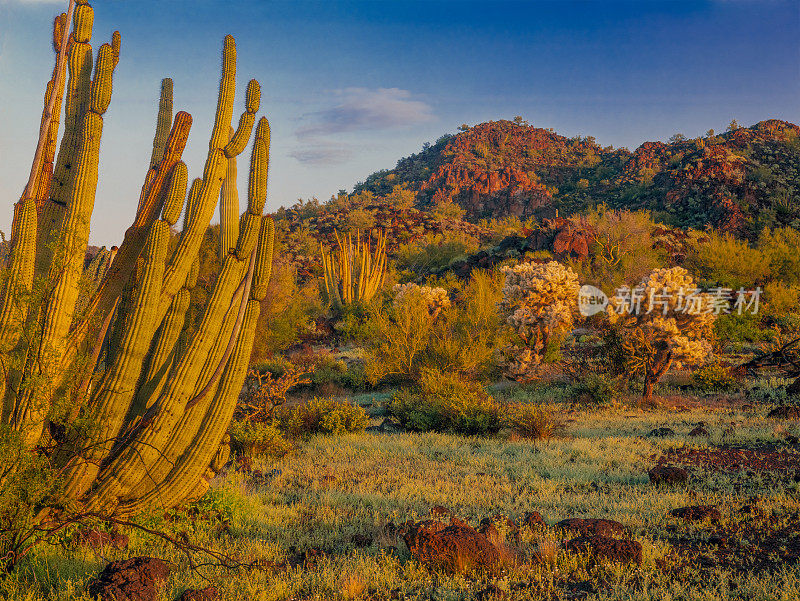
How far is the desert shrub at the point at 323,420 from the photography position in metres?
9.79

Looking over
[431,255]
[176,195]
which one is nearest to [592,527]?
[176,195]

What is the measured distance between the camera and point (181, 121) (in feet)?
15.9

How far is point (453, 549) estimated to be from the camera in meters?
4.29

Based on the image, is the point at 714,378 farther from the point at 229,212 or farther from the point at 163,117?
the point at 163,117

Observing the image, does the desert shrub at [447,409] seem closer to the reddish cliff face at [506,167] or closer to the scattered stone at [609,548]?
the scattered stone at [609,548]

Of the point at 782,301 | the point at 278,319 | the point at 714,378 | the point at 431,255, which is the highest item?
the point at 431,255

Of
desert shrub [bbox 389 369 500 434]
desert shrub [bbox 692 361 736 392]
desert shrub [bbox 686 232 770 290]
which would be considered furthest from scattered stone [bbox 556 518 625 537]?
desert shrub [bbox 686 232 770 290]

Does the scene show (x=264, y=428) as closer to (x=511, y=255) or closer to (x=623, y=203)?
(x=511, y=255)

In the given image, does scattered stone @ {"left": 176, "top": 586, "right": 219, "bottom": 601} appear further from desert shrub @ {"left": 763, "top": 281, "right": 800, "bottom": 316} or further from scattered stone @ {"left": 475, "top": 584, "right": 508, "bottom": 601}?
desert shrub @ {"left": 763, "top": 281, "right": 800, "bottom": 316}

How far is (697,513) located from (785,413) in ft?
21.1

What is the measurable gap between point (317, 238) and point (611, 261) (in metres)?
29.3

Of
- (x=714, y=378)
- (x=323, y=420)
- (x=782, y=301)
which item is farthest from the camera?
(x=782, y=301)

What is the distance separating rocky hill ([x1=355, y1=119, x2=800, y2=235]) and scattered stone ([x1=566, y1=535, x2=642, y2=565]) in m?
37.5

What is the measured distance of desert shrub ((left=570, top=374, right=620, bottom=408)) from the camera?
1236 centimetres
